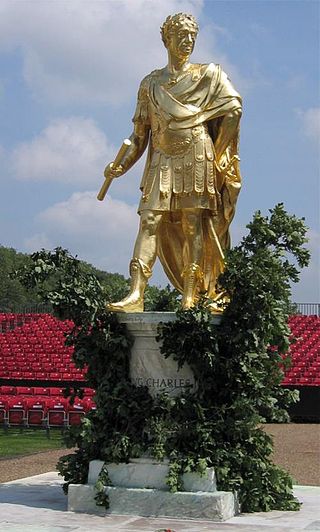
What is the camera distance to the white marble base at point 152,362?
32.1 feet

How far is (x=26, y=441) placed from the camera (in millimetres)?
19797

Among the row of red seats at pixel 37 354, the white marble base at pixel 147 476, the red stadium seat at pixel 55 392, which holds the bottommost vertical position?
the white marble base at pixel 147 476

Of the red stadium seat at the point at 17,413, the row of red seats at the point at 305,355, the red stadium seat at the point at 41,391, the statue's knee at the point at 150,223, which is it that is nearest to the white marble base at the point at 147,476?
the statue's knee at the point at 150,223

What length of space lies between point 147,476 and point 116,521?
0.59 metres

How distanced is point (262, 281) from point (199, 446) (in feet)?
5.67

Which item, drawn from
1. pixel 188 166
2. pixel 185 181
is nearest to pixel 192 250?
pixel 185 181

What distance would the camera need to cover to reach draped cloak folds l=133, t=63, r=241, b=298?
10227 millimetres

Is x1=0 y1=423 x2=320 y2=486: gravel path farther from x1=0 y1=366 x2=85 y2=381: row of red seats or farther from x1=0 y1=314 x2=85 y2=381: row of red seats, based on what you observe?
x1=0 y1=366 x2=85 y2=381: row of red seats

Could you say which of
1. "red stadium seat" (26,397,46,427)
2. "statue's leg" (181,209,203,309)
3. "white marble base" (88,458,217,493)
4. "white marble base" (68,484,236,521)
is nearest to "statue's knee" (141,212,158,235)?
"statue's leg" (181,209,203,309)

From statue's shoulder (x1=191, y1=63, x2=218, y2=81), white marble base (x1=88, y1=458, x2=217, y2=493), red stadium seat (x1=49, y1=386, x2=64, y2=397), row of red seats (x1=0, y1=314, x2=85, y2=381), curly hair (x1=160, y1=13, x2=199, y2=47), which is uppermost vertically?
curly hair (x1=160, y1=13, x2=199, y2=47)

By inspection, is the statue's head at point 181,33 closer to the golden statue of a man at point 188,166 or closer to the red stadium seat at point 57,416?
the golden statue of a man at point 188,166

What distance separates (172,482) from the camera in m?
9.20

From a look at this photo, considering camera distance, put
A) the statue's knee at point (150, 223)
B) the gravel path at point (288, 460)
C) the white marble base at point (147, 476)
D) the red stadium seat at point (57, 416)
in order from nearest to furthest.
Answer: the white marble base at point (147, 476)
the statue's knee at point (150, 223)
the gravel path at point (288, 460)
the red stadium seat at point (57, 416)

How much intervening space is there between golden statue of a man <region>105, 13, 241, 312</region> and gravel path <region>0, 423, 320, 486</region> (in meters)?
4.56
